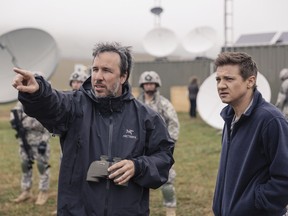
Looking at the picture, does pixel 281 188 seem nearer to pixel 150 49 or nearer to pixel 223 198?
pixel 223 198

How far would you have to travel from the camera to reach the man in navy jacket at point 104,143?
260 centimetres

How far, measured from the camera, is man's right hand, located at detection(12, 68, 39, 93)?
2.22 m

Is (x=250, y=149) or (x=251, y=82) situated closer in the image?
(x=250, y=149)

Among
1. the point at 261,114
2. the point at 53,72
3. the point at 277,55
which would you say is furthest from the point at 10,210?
the point at 277,55

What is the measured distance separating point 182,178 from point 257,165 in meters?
6.16

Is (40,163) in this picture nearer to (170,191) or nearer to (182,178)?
(170,191)

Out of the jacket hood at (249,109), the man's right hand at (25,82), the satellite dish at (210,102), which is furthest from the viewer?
the satellite dish at (210,102)

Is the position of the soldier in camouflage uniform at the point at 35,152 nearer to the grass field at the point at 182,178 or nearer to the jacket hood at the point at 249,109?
the grass field at the point at 182,178

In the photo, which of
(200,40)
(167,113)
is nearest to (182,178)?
(167,113)

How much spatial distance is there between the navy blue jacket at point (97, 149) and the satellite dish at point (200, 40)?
2476 cm

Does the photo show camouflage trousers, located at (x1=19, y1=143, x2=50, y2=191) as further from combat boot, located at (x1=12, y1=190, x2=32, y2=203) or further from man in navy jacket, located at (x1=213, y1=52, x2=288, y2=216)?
man in navy jacket, located at (x1=213, y1=52, x2=288, y2=216)

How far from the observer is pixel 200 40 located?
27.3 m

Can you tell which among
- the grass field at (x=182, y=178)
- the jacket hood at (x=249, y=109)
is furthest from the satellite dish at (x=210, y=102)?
the jacket hood at (x=249, y=109)

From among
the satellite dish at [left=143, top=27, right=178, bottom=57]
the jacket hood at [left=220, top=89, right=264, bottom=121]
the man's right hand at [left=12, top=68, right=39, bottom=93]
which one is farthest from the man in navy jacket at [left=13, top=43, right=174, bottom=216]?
the satellite dish at [left=143, top=27, right=178, bottom=57]
